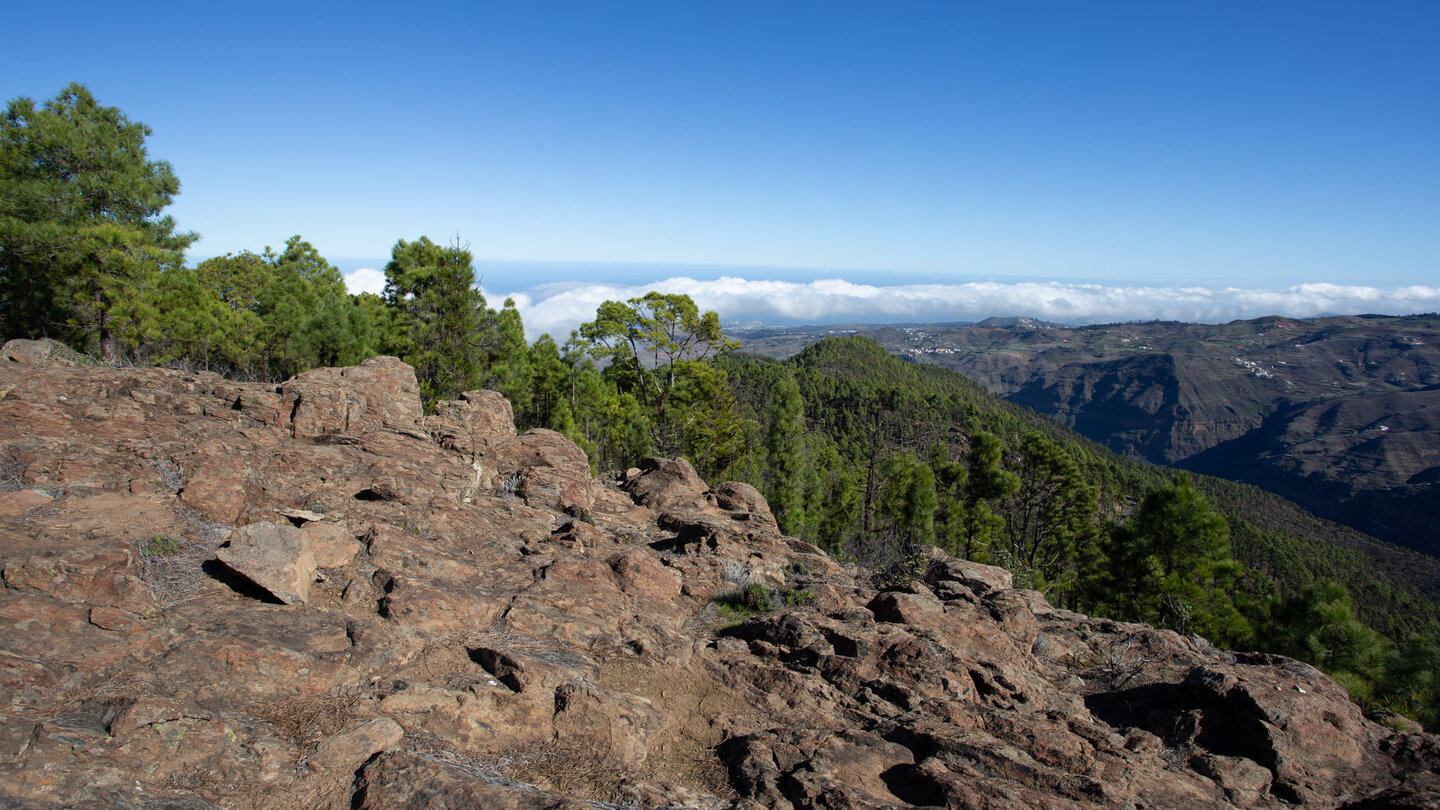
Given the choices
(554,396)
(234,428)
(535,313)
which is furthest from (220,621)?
(535,313)

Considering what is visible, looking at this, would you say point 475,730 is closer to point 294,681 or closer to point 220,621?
point 294,681

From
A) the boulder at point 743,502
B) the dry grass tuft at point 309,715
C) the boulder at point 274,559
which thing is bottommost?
the boulder at point 743,502

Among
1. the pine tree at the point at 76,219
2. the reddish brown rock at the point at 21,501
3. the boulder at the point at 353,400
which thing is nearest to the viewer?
the reddish brown rock at the point at 21,501

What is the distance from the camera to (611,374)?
39.7 meters

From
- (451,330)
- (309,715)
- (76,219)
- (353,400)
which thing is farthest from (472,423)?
(76,219)

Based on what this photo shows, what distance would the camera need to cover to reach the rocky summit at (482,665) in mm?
6441

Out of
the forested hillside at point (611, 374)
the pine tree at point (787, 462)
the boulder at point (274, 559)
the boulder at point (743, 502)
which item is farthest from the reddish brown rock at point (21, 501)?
the pine tree at point (787, 462)

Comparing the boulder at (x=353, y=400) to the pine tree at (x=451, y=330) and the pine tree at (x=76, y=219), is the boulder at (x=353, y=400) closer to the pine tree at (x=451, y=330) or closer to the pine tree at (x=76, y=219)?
the pine tree at (x=451, y=330)

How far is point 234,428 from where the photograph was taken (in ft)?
42.9

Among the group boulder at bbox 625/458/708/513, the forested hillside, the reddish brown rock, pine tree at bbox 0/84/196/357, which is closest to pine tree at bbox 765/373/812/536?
A: the forested hillside

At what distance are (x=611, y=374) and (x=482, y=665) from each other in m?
31.7

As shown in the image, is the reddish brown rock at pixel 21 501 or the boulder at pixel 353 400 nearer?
the reddish brown rock at pixel 21 501

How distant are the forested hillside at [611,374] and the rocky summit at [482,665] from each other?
6748 mm

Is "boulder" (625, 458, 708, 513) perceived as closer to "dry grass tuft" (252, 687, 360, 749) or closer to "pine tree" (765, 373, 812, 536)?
"dry grass tuft" (252, 687, 360, 749)
